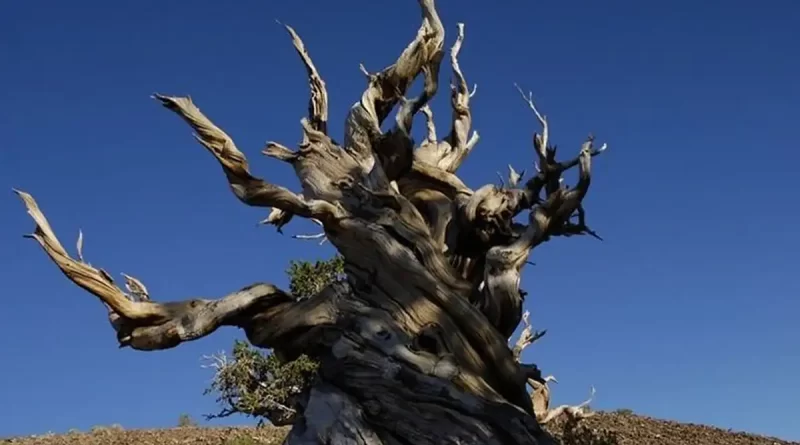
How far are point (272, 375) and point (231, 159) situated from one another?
1271 cm

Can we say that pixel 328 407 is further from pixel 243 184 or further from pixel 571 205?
pixel 571 205

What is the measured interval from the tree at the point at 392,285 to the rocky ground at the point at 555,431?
28.1 feet

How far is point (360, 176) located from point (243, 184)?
1081 millimetres

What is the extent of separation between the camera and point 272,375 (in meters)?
21.0

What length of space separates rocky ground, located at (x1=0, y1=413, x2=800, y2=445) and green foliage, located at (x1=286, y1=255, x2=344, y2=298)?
2.93m

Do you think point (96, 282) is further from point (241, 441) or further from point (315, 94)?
point (241, 441)

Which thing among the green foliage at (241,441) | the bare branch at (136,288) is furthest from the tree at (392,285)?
the green foliage at (241,441)

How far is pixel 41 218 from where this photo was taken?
27.9ft

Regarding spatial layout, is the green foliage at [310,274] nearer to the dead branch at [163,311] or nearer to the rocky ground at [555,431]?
the rocky ground at [555,431]

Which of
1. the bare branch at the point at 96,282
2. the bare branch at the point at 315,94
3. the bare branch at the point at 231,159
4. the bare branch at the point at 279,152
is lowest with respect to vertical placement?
the bare branch at the point at 96,282

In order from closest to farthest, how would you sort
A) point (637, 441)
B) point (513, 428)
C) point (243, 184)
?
point (513, 428), point (243, 184), point (637, 441)

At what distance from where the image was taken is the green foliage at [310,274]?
64.6ft

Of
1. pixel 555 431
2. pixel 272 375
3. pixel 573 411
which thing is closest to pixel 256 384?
pixel 272 375

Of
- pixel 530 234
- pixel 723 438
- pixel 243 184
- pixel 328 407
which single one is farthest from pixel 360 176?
pixel 723 438
